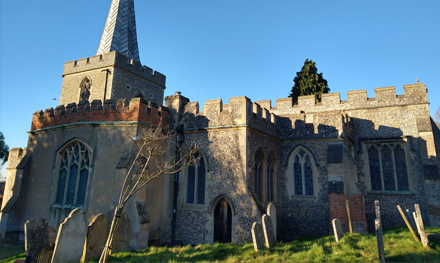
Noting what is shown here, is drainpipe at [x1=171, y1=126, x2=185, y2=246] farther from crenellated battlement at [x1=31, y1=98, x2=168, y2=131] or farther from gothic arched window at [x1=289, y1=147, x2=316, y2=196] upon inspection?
gothic arched window at [x1=289, y1=147, x2=316, y2=196]

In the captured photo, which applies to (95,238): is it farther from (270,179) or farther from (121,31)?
(121,31)

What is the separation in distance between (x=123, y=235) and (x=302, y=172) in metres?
8.44

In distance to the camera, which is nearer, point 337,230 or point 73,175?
point 337,230

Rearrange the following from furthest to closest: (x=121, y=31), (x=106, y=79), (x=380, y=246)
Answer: (x=121, y=31) < (x=106, y=79) < (x=380, y=246)

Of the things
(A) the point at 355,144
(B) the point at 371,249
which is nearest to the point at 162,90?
(A) the point at 355,144

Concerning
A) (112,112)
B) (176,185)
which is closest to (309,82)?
(176,185)

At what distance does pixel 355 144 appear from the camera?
1535 centimetres

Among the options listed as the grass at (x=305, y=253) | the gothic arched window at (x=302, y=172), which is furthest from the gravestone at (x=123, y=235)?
the gothic arched window at (x=302, y=172)

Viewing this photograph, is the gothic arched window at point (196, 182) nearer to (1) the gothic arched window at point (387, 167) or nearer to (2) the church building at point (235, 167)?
(2) the church building at point (235, 167)

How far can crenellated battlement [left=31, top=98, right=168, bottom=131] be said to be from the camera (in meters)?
11.3

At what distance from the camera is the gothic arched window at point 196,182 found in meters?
11.7

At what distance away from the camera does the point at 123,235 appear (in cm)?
950

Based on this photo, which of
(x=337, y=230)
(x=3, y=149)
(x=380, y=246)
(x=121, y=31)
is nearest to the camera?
(x=380, y=246)

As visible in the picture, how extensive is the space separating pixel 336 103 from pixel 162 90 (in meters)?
12.5
